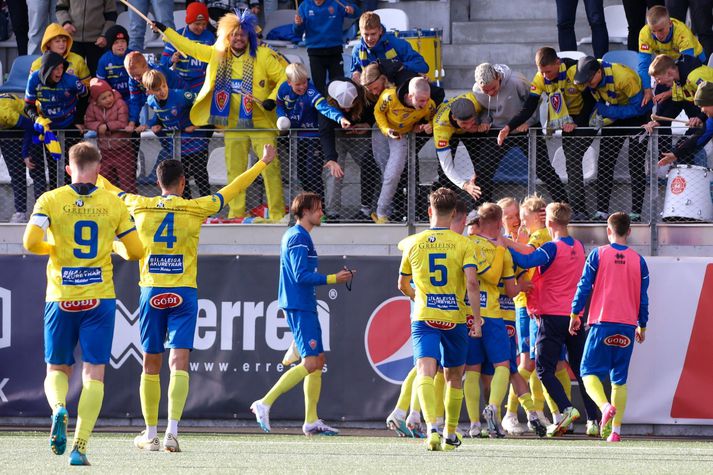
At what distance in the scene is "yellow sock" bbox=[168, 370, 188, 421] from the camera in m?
9.38

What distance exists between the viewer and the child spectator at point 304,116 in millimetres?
12773

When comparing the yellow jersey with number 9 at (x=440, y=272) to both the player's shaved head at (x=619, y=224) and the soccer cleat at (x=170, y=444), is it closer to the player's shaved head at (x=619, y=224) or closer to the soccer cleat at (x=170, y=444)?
the soccer cleat at (x=170, y=444)

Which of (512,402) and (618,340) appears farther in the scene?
(512,402)

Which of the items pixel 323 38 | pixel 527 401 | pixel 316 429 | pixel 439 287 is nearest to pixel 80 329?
pixel 439 287

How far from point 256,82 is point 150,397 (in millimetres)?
4800

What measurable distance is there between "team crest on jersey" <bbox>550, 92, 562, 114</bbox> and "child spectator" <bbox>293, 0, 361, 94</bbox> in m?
2.79

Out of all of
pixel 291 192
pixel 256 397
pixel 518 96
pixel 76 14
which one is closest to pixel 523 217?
pixel 518 96

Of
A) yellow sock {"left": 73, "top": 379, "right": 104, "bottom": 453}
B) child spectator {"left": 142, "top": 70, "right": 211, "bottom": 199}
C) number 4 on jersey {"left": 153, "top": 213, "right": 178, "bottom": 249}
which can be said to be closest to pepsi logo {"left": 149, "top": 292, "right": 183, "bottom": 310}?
number 4 on jersey {"left": 153, "top": 213, "right": 178, "bottom": 249}

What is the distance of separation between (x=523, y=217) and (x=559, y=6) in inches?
179

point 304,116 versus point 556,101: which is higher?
point 556,101

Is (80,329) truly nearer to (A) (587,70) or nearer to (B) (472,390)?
(B) (472,390)

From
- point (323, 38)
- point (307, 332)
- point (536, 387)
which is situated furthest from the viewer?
point (323, 38)

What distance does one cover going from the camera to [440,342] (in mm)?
9648

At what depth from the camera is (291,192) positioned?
12.9 m
